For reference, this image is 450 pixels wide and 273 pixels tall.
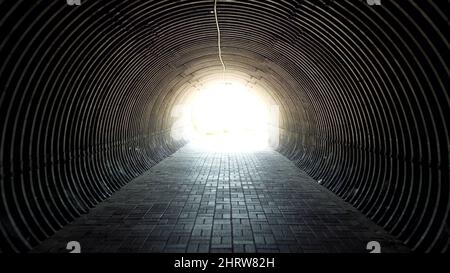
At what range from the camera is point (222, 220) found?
25.9ft

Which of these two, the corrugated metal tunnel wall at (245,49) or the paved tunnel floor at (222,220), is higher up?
the corrugated metal tunnel wall at (245,49)

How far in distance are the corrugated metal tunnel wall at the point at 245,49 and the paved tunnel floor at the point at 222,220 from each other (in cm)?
46

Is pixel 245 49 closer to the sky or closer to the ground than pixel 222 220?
closer to the sky

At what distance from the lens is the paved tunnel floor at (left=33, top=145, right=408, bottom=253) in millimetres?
6488

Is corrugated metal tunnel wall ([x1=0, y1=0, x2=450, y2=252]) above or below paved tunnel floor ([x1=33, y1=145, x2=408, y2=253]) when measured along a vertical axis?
above

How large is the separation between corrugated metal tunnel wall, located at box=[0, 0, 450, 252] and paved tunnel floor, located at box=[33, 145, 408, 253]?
0.46m

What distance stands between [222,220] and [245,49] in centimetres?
733

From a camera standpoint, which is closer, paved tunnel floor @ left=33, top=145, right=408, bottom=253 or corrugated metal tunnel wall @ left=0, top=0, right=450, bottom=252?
corrugated metal tunnel wall @ left=0, top=0, right=450, bottom=252

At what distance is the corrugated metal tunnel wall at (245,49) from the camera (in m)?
5.95

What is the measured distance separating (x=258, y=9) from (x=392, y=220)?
5383mm

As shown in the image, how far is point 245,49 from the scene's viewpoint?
1341cm

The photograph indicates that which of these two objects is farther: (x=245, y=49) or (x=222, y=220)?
(x=245, y=49)

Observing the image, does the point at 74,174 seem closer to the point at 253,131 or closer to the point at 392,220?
the point at 392,220

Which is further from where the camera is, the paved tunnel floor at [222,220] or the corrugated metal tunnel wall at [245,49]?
the paved tunnel floor at [222,220]
